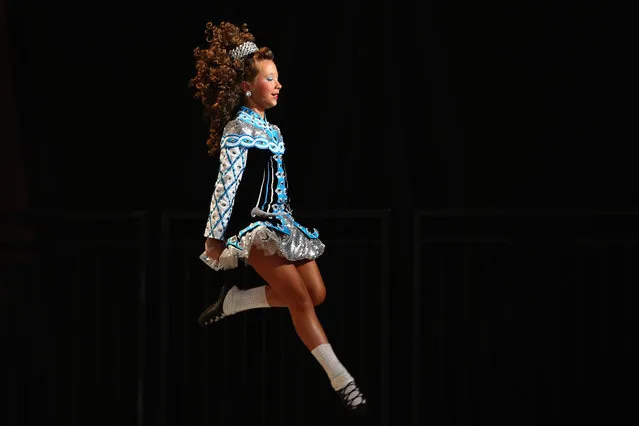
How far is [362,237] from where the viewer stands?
6.05m

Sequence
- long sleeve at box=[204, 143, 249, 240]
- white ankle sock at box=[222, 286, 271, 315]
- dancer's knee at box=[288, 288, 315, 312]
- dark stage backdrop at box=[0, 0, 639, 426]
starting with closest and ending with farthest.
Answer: long sleeve at box=[204, 143, 249, 240] < dancer's knee at box=[288, 288, 315, 312] < white ankle sock at box=[222, 286, 271, 315] < dark stage backdrop at box=[0, 0, 639, 426]

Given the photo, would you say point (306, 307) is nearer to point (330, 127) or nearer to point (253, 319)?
point (253, 319)

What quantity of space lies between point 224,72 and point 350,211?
0.81 meters

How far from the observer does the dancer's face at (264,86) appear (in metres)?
5.35

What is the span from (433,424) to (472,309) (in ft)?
1.63

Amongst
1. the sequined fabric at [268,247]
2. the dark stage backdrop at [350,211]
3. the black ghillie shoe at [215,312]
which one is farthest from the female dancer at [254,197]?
the dark stage backdrop at [350,211]

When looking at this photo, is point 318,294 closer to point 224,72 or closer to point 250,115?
point 250,115

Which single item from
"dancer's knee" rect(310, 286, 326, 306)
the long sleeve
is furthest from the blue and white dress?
"dancer's knee" rect(310, 286, 326, 306)

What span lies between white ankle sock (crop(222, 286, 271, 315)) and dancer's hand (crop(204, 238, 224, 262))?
9.7 inches

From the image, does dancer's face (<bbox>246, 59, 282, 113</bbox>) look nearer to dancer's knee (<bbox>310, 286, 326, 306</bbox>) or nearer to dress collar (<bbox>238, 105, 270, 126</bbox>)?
dress collar (<bbox>238, 105, 270, 126</bbox>)

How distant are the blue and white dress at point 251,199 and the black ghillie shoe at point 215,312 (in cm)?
17

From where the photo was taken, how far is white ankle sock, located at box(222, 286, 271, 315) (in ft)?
18.0

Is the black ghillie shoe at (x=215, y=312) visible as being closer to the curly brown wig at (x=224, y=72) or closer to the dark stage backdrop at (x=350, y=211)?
the dark stage backdrop at (x=350, y=211)

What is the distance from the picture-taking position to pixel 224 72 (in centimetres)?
534
